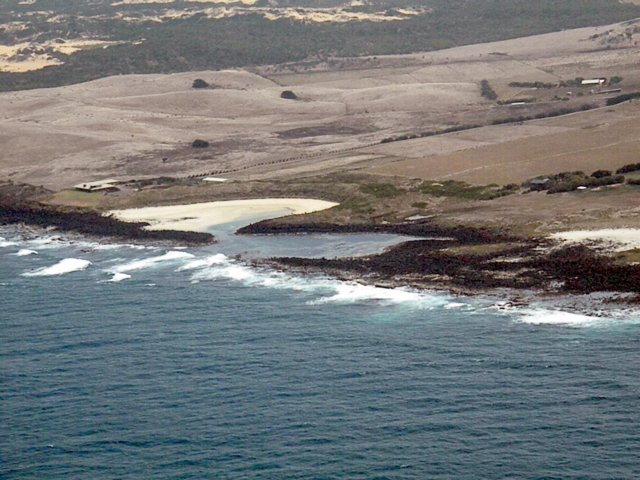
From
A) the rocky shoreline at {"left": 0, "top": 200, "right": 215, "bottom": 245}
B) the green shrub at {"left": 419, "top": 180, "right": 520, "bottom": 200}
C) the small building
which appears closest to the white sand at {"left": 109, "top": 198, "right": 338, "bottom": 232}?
the rocky shoreline at {"left": 0, "top": 200, "right": 215, "bottom": 245}

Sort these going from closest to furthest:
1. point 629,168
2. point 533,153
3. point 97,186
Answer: point 629,168
point 97,186
point 533,153

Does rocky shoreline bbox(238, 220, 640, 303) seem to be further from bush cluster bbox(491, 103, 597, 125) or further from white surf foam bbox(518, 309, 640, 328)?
bush cluster bbox(491, 103, 597, 125)

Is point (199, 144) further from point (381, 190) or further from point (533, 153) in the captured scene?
point (381, 190)

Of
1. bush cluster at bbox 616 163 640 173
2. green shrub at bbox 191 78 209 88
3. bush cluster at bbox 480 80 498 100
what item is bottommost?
bush cluster at bbox 616 163 640 173

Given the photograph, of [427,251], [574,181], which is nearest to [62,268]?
[427,251]

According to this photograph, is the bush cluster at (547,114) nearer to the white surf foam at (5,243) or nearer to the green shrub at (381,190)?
the green shrub at (381,190)

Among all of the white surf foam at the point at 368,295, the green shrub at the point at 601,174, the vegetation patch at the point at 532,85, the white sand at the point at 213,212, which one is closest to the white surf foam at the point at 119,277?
the white surf foam at the point at 368,295

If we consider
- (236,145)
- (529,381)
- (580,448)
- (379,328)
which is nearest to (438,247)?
(379,328)
